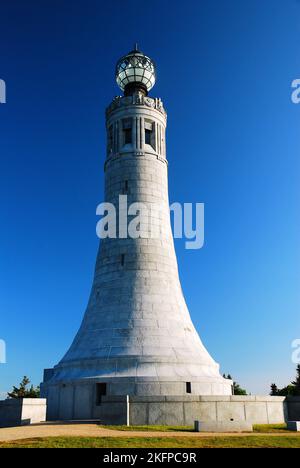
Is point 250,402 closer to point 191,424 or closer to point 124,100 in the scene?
point 191,424

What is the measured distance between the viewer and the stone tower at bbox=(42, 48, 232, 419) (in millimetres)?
25703

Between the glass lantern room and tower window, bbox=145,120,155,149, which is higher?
the glass lantern room

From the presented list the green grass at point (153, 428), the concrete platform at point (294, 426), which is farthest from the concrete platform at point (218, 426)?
the concrete platform at point (294, 426)

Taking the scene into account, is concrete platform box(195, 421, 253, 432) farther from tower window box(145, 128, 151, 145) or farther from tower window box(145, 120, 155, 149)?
tower window box(145, 128, 151, 145)

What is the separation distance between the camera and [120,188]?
33562 millimetres

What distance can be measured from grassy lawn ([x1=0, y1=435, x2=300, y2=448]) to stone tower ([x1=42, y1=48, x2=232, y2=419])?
8511mm

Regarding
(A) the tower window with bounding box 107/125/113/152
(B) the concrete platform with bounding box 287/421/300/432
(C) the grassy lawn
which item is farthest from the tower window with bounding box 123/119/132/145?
(C) the grassy lawn

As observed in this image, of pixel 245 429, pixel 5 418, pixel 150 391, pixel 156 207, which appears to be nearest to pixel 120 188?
pixel 156 207

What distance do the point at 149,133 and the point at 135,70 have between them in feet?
20.2

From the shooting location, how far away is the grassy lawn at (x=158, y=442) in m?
14.3

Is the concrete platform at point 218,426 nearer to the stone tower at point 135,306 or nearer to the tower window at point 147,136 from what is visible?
the stone tower at point 135,306

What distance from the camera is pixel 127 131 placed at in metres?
36.2

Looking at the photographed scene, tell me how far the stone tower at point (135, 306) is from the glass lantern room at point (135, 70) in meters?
0.08

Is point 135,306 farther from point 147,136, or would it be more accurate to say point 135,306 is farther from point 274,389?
point 274,389
